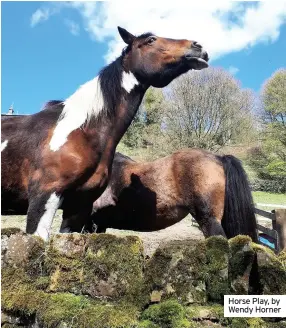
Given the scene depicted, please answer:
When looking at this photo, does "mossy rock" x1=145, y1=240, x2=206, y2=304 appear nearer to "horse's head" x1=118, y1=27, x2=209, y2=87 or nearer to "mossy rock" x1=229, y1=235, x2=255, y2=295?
"mossy rock" x1=229, y1=235, x2=255, y2=295

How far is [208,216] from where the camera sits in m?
3.99

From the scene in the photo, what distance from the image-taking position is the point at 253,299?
1.52 metres

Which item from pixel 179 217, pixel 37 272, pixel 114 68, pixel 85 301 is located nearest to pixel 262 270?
pixel 85 301

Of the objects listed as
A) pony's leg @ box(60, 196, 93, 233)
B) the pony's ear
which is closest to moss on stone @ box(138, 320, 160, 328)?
pony's leg @ box(60, 196, 93, 233)

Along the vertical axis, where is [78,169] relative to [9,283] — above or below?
above

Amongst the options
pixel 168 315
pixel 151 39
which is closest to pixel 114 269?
pixel 168 315

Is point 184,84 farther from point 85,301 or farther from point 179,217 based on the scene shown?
point 85,301

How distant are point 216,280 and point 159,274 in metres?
0.25

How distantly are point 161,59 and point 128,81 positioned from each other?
325 mm

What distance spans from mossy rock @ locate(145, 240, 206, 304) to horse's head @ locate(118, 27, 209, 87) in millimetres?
1737

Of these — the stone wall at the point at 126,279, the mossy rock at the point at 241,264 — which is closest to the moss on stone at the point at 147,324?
the stone wall at the point at 126,279

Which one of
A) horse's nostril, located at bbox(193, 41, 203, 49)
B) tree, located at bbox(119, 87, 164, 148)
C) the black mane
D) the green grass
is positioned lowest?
the green grass

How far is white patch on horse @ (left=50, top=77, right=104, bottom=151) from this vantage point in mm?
2484

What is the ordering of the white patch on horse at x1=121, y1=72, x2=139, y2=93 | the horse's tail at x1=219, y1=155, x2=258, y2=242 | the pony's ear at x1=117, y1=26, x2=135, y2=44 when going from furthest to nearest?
the horse's tail at x1=219, y1=155, x2=258, y2=242
the pony's ear at x1=117, y1=26, x2=135, y2=44
the white patch on horse at x1=121, y1=72, x2=139, y2=93
